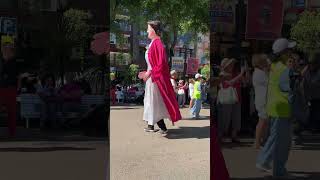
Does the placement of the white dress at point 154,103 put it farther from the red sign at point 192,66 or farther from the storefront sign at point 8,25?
the red sign at point 192,66

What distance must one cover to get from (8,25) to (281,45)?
1.80 m

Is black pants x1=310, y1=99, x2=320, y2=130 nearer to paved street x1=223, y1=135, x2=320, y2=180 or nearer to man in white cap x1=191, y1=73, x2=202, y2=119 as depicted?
paved street x1=223, y1=135, x2=320, y2=180

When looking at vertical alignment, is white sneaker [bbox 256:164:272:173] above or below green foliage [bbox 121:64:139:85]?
above

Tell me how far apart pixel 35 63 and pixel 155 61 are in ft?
16.1

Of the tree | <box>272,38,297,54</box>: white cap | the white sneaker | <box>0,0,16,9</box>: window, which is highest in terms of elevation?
the tree

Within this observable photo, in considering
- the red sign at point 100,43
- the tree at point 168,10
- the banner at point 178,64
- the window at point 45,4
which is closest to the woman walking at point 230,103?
the red sign at point 100,43

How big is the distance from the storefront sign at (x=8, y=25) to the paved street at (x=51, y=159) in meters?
0.76

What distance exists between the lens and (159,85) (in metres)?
8.21

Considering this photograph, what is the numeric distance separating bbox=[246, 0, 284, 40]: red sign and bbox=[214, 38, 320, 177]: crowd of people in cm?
8

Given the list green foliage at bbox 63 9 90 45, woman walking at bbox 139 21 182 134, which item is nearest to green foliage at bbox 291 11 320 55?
green foliage at bbox 63 9 90 45

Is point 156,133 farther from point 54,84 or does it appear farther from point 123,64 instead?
point 123,64

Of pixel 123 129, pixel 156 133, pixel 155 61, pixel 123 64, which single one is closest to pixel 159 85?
pixel 155 61

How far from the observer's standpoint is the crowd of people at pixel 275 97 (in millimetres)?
3281

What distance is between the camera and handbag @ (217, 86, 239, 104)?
3346 millimetres
